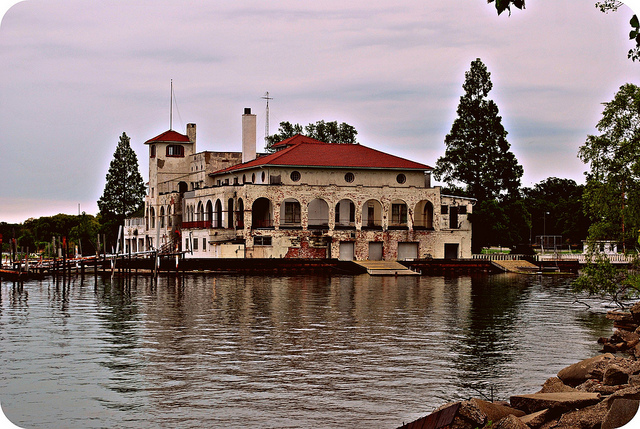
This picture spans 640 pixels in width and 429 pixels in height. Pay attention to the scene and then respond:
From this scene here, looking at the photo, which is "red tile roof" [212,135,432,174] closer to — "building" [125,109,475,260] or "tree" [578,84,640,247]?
"building" [125,109,475,260]

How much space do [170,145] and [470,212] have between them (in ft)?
103

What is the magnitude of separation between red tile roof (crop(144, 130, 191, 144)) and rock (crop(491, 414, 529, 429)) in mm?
76351

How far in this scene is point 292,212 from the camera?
238 ft

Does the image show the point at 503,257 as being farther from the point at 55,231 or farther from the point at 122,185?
the point at 55,231

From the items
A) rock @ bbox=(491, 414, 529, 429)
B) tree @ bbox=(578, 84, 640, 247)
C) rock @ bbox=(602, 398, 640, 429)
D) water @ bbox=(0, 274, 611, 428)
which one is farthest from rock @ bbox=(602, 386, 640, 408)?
tree @ bbox=(578, 84, 640, 247)

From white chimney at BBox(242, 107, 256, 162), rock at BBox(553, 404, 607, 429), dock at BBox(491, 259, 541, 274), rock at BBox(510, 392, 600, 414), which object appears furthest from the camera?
white chimney at BBox(242, 107, 256, 162)

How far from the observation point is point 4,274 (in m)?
60.6

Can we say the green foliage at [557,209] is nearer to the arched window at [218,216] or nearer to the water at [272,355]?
the arched window at [218,216]

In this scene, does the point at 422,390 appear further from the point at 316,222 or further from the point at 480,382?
the point at 316,222

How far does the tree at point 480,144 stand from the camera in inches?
3066

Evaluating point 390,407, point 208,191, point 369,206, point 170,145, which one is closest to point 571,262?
point 369,206

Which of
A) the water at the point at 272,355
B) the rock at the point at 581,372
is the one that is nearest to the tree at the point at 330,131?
the water at the point at 272,355

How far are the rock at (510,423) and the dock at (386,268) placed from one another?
170 ft

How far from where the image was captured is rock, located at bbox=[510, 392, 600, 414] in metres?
12.9
